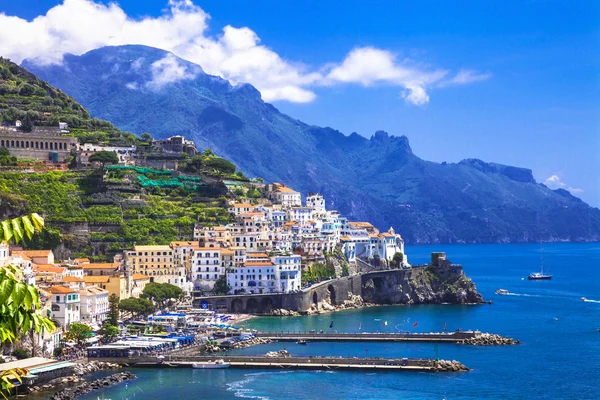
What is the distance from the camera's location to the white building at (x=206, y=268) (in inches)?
3270

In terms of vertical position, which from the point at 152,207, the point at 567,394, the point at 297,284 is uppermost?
the point at 152,207

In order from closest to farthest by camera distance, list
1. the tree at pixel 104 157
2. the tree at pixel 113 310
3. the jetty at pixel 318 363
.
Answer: the jetty at pixel 318 363
the tree at pixel 113 310
the tree at pixel 104 157

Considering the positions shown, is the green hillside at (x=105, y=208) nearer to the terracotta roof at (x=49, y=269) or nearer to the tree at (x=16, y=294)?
the terracotta roof at (x=49, y=269)

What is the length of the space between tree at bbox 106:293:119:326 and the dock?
10.5 metres

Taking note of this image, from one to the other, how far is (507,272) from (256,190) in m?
60.3

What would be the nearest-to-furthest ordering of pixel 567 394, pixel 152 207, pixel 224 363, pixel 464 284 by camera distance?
pixel 567 394 < pixel 224 363 < pixel 152 207 < pixel 464 284

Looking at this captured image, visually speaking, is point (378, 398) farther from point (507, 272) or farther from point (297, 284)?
point (507, 272)

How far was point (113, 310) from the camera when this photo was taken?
64125mm

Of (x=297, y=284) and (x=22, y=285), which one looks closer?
(x=22, y=285)

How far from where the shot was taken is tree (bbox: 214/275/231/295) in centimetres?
8256

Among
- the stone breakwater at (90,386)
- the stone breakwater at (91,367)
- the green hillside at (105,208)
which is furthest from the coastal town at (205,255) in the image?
the stone breakwater at (90,386)

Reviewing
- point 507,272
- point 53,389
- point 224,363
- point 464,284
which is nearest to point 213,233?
point 464,284

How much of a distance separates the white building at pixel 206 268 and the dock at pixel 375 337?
16983mm

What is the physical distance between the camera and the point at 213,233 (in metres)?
88.1
